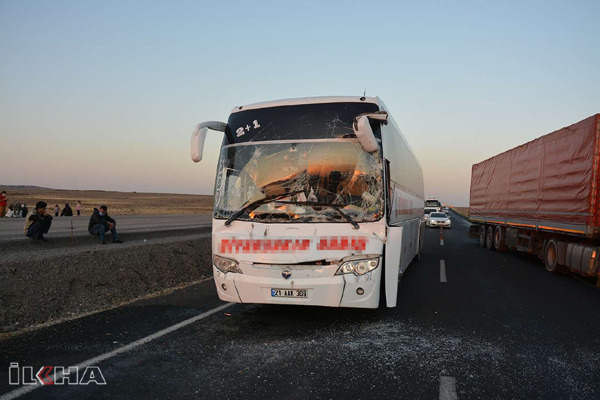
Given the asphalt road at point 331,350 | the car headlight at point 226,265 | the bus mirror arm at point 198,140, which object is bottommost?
the asphalt road at point 331,350

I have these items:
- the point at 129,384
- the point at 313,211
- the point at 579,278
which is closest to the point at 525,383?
the point at 313,211

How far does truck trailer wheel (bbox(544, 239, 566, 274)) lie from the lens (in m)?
11.7

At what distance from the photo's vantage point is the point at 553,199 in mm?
11781

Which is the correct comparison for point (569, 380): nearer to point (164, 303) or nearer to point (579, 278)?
point (164, 303)

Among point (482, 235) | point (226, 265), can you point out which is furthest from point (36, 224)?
point (482, 235)

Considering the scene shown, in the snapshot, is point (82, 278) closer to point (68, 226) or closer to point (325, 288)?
point (325, 288)

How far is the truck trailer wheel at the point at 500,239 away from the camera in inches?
665

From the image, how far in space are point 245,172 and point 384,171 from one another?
78.6 inches

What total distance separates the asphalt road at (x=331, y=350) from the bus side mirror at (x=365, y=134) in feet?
8.29

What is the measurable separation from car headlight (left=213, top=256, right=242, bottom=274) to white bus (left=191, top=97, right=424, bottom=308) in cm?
1

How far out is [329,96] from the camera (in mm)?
6492

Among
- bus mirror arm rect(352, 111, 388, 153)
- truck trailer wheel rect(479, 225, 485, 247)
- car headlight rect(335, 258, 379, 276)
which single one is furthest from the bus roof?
truck trailer wheel rect(479, 225, 485, 247)

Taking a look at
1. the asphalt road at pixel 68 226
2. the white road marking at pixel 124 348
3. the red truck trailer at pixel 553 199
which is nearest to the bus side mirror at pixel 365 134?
the white road marking at pixel 124 348

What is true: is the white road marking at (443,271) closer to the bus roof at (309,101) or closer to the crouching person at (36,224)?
the bus roof at (309,101)
